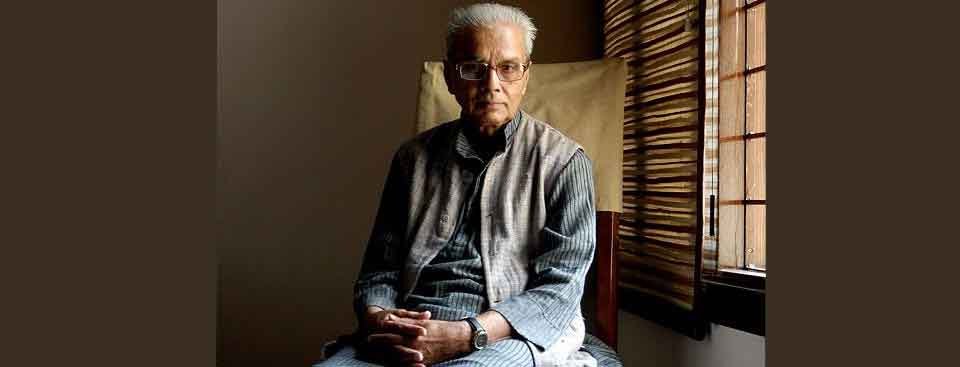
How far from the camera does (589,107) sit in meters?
2.08

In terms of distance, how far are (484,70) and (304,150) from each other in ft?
3.57

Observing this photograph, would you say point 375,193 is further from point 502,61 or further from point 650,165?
point 502,61

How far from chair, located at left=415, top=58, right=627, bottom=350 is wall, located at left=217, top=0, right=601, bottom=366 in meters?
0.57

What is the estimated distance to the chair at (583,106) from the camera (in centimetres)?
205

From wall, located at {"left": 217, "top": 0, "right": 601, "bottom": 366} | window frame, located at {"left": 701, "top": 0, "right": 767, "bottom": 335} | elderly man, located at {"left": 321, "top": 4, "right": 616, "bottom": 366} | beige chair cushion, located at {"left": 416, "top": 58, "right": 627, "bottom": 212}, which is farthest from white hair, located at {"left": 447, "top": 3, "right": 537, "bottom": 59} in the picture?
wall, located at {"left": 217, "top": 0, "right": 601, "bottom": 366}

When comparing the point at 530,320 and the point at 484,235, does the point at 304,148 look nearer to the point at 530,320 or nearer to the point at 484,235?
the point at 484,235

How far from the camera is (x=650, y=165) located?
2.27 m

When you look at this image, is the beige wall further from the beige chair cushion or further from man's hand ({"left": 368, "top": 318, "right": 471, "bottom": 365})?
man's hand ({"left": 368, "top": 318, "right": 471, "bottom": 365})

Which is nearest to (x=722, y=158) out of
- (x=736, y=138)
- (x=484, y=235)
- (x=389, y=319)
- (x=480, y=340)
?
(x=736, y=138)

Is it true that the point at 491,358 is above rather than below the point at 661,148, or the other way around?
below

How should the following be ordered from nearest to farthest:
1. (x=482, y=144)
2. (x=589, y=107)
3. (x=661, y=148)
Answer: (x=482, y=144) < (x=589, y=107) < (x=661, y=148)

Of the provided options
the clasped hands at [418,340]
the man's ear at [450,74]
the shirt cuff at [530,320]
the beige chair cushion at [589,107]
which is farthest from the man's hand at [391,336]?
the beige chair cushion at [589,107]

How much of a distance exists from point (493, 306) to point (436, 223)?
243 mm

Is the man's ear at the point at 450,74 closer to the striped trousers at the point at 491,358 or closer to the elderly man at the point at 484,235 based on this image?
the elderly man at the point at 484,235
